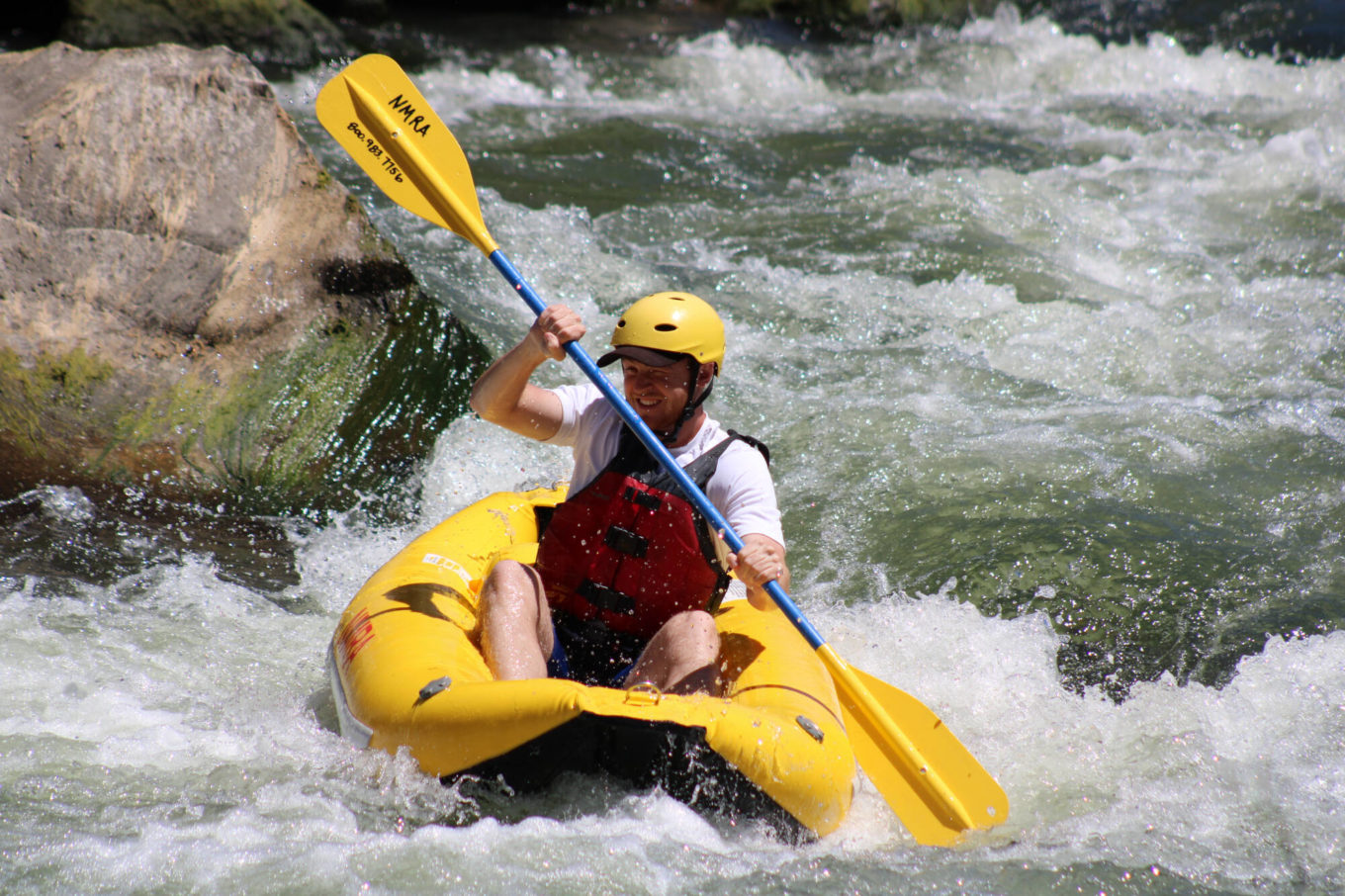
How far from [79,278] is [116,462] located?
638mm

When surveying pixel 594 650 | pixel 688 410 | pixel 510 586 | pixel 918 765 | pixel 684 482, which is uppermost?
pixel 688 410

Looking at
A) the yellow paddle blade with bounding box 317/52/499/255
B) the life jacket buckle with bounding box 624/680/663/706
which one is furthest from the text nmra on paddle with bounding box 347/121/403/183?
the life jacket buckle with bounding box 624/680/663/706

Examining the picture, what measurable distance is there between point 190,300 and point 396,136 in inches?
40.5

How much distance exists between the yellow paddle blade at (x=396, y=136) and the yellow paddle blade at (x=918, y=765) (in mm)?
1777

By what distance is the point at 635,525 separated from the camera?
2750 millimetres

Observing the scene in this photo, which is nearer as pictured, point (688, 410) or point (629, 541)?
point (629, 541)

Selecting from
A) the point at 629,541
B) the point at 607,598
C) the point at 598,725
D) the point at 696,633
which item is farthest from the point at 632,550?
the point at 598,725

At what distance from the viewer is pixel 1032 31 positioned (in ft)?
39.8

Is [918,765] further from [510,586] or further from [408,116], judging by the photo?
[408,116]

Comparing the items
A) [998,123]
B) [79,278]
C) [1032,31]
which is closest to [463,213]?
[79,278]

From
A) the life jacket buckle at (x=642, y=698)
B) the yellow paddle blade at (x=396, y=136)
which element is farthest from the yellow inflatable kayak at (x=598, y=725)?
the yellow paddle blade at (x=396, y=136)

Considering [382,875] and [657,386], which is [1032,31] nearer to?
[657,386]

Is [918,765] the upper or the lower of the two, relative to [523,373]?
lower

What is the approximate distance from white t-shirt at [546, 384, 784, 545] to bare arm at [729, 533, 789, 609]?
30 millimetres
